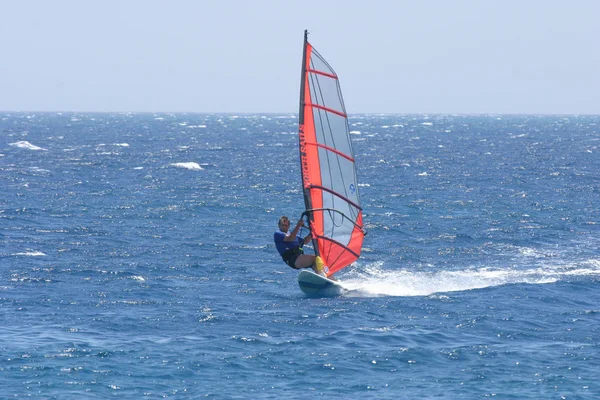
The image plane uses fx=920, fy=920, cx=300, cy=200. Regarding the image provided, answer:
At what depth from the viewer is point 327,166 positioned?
27109mm

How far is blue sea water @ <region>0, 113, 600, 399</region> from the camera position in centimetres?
1900

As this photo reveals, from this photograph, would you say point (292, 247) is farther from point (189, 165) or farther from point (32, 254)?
point (189, 165)

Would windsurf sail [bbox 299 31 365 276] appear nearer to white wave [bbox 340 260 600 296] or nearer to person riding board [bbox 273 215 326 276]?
person riding board [bbox 273 215 326 276]

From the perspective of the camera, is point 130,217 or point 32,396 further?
point 130,217

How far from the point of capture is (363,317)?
80.2 ft

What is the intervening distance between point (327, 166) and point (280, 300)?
4.16m

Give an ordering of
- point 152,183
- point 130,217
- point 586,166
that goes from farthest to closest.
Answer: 1. point 586,166
2. point 152,183
3. point 130,217

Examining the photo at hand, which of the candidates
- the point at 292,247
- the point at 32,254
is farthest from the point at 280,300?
the point at 32,254

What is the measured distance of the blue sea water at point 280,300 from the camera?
19000 millimetres

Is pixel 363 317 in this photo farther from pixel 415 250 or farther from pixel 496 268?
pixel 415 250

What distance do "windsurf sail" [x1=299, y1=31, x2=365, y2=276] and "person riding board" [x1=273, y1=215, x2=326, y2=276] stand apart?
54 centimetres

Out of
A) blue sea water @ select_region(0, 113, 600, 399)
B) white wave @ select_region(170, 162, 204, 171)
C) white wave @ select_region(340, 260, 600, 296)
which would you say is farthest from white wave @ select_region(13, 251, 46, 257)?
white wave @ select_region(170, 162, 204, 171)

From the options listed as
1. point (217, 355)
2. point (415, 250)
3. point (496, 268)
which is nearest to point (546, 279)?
point (496, 268)

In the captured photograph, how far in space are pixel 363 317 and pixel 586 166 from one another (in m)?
63.1
